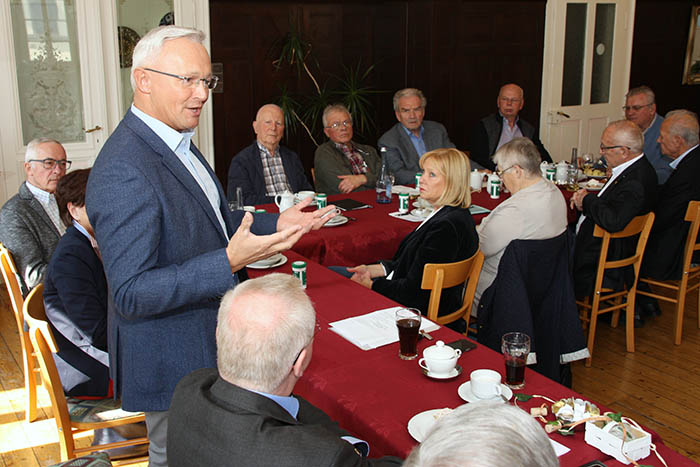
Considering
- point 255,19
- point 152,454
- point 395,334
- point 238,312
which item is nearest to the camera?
point 238,312

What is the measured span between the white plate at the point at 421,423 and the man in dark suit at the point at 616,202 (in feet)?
7.94

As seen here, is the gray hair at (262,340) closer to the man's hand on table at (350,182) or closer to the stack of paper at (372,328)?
the stack of paper at (372,328)

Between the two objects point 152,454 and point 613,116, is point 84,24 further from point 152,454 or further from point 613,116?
point 613,116

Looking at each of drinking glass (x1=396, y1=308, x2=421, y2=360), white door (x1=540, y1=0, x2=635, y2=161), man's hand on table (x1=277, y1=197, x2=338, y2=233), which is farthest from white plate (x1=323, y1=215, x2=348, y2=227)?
white door (x1=540, y1=0, x2=635, y2=161)

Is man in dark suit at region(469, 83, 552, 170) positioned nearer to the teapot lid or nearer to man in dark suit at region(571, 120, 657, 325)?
man in dark suit at region(571, 120, 657, 325)

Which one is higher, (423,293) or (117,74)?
(117,74)

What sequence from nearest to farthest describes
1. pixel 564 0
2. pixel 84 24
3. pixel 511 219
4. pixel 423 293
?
pixel 423 293 → pixel 511 219 → pixel 84 24 → pixel 564 0

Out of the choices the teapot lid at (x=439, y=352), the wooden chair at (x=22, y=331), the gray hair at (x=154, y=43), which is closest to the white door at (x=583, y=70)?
the wooden chair at (x=22, y=331)

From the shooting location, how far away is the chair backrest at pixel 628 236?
12.4ft

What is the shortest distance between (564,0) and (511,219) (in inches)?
194

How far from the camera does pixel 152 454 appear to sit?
2.03 metres

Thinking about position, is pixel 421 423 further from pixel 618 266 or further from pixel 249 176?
pixel 249 176

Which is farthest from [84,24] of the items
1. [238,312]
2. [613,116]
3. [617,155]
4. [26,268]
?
[613,116]

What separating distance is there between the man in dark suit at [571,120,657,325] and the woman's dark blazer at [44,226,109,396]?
2645mm
